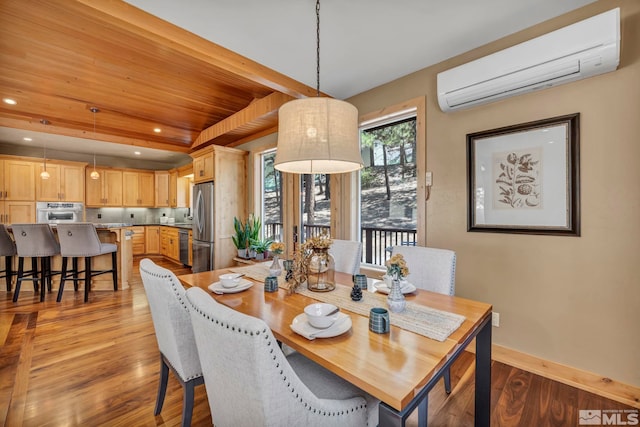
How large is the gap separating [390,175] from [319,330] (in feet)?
7.55

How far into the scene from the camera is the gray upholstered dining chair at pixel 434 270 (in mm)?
1803

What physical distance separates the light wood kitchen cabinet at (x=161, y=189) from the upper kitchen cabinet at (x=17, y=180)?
7.26 ft

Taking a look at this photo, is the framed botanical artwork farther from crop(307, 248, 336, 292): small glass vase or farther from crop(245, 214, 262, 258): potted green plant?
crop(245, 214, 262, 258): potted green plant

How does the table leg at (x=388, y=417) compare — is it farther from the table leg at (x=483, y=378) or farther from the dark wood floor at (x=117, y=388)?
the dark wood floor at (x=117, y=388)

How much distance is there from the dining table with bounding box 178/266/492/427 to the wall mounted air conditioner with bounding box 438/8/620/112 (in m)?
1.58

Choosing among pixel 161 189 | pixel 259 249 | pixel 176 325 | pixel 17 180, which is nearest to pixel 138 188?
pixel 161 189

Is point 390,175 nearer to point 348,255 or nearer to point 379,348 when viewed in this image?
point 348,255

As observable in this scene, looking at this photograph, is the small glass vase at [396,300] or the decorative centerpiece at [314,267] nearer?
the small glass vase at [396,300]

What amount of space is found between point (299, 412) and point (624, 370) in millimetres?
2213

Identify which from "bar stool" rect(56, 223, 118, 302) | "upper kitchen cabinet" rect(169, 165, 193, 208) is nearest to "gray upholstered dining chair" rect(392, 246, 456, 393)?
"bar stool" rect(56, 223, 118, 302)

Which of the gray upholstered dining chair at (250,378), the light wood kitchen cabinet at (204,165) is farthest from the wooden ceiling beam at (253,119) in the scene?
the gray upholstered dining chair at (250,378)

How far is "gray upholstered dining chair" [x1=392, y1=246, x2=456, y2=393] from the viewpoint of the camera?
5.91 ft

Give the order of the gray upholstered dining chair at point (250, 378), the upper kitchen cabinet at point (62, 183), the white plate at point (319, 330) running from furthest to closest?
the upper kitchen cabinet at point (62, 183) < the white plate at point (319, 330) < the gray upholstered dining chair at point (250, 378)

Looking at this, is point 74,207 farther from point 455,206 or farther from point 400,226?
point 455,206
